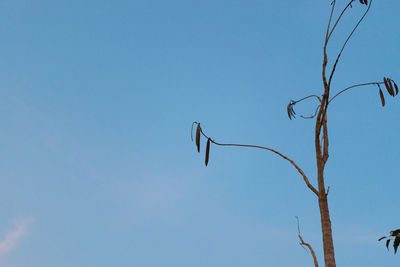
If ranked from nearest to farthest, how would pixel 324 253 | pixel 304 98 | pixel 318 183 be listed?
1. pixel 324 253
2. pixel 318 183
3. pixel 304 98

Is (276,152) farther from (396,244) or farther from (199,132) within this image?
(396,244)

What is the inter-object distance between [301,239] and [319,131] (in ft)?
5.22

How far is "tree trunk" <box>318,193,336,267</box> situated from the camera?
5.49 m

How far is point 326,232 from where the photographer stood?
18.6ft

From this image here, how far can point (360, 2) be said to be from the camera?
24.5 ft

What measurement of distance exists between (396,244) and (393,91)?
248 centimetres

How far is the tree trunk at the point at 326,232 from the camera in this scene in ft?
18.0

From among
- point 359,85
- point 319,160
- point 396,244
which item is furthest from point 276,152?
point 396,244

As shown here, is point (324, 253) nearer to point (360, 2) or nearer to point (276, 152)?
point (276, 152)

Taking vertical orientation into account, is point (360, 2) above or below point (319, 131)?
above

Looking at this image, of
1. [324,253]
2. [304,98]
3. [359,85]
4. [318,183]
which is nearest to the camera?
[324,253]

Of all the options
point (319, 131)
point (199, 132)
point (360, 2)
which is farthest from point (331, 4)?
point (199, 132)

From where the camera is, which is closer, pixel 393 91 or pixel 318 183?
pixel 318 183

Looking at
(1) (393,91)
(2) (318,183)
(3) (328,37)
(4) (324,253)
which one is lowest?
(4) (324,253)
